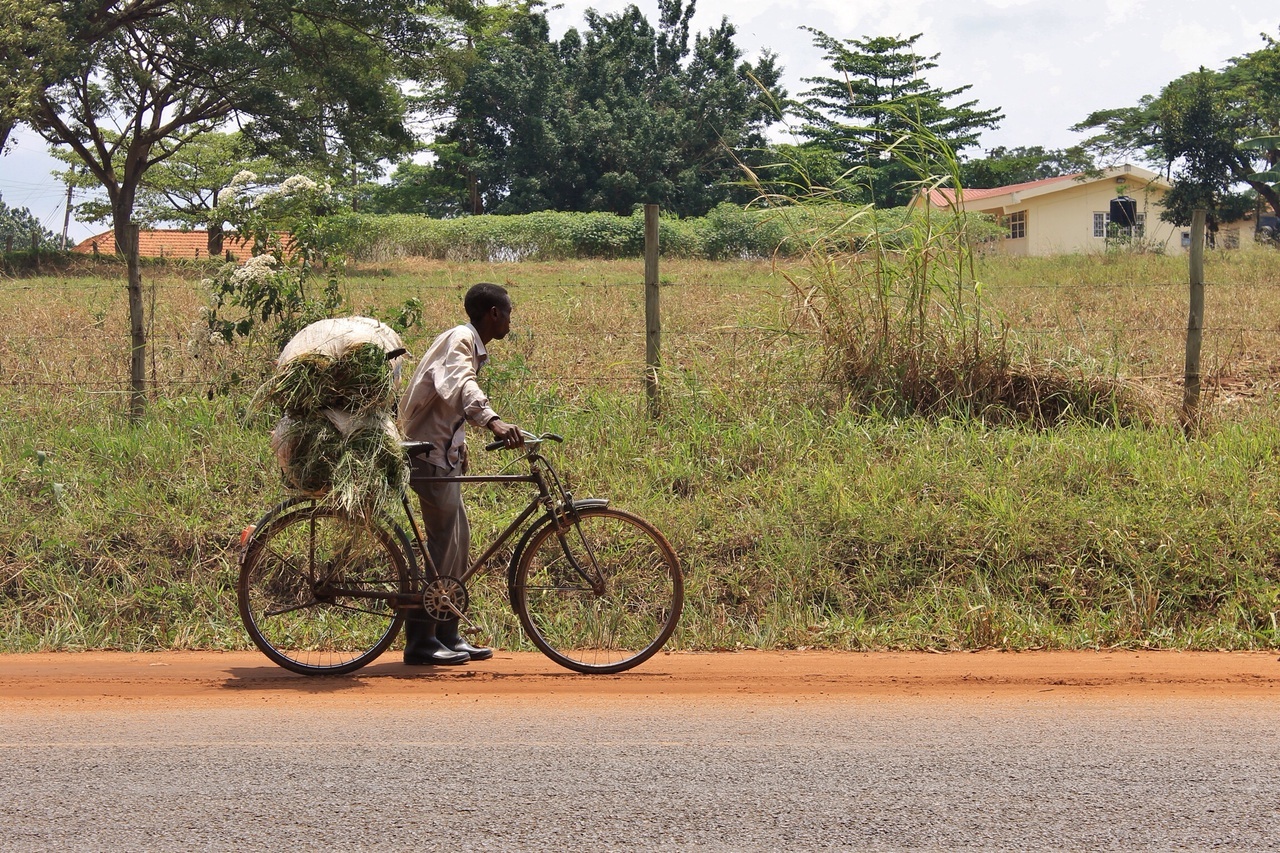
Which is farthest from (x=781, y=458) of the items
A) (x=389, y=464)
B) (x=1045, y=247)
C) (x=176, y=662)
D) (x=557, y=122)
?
(x=557, y=122)

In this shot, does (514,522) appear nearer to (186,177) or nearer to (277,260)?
(277,260)

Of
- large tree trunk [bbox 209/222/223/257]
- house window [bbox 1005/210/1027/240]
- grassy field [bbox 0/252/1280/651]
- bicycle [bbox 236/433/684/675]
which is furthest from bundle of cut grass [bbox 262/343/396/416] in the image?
house window [bbox 1005/210/1027/240]

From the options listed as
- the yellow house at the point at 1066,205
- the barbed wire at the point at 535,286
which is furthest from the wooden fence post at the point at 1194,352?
the yellow house at the point at 1066,205

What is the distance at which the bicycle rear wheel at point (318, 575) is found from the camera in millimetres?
5602

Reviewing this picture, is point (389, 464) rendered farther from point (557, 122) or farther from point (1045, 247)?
point (557, 122)

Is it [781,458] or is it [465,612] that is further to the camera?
[781,458]

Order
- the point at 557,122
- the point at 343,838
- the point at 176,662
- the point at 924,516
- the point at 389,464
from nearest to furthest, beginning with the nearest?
the point at 343,838
the point at 389,464
the point at 176,662
the point at 924,516
the point at 557,122

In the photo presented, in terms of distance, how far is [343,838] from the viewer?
347cm

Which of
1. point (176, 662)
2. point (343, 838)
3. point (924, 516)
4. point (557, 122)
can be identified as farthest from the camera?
point (557, 122)

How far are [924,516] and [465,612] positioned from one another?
3.19 meters

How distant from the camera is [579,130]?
45.2 meters

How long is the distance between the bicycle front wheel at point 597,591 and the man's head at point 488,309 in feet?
3.29

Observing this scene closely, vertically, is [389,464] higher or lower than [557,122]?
lower

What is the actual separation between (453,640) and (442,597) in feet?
1.18
